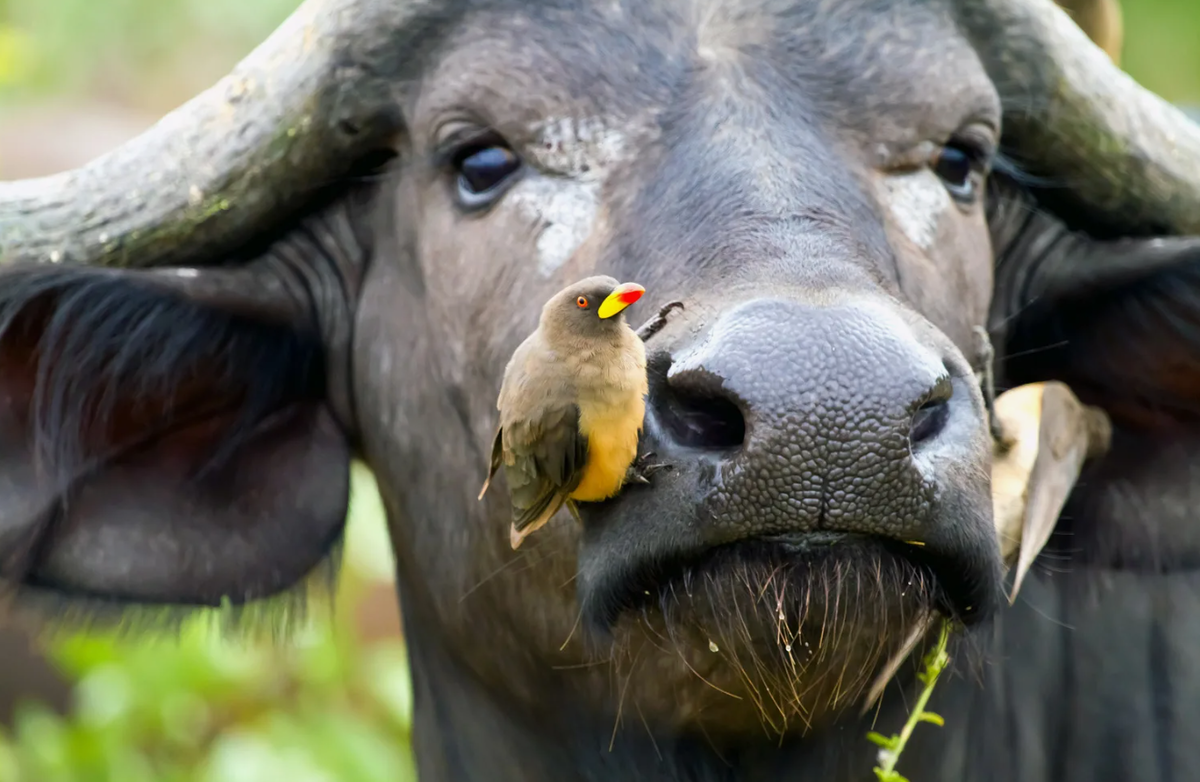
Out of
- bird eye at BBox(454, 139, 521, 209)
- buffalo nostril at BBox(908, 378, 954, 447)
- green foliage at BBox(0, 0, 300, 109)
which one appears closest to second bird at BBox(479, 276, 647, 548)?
buffalo nostril at BBox(908, 378, 954, 447)

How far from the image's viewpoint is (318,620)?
3.83 meters

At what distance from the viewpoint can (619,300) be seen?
7.70 ft

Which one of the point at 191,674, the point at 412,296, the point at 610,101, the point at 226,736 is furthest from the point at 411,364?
the point at 226,736

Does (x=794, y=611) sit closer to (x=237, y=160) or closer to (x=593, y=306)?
(x=593, y=306)

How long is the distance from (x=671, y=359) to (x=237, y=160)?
123cm

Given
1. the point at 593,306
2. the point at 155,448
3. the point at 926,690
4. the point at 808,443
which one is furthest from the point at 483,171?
the point at 926,690

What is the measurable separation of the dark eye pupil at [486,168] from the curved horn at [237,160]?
8.4 inches

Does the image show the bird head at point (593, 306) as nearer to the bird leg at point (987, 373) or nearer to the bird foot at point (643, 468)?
the bird foot at point (643, 468)

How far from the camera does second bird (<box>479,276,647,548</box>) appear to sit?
235 centimetres

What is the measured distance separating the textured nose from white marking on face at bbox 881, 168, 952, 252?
65cm

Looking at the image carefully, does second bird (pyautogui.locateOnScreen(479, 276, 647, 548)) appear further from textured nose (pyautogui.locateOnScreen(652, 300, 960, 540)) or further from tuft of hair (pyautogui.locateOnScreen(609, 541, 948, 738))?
tuft of hair (pyautogui.locateOnScreen(609, 541, 948, 738))

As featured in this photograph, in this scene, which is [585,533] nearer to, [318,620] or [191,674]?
[318,620]

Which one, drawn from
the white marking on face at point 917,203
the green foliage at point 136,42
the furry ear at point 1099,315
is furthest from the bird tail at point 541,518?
the green foliage at point 136,42

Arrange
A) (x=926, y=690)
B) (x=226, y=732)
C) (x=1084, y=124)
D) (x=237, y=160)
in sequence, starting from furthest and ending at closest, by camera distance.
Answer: (x=226, y=732)
(x=1084, y=124)
(x=237, y=160)
(x=926, y=690)
